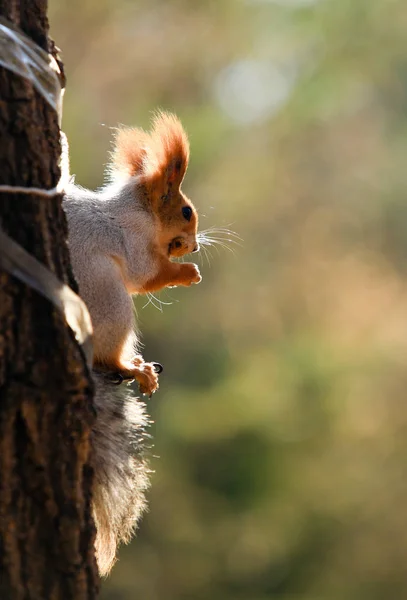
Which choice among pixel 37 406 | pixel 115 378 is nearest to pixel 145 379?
pixel 115 378

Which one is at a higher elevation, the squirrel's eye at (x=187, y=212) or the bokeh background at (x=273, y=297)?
the squirrel's eye at (x=187, y=212)

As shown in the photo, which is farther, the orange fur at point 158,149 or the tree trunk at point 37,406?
the orange fur at point 158,149

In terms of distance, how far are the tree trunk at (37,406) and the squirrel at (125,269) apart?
0.28 meters

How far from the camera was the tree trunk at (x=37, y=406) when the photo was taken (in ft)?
3.45

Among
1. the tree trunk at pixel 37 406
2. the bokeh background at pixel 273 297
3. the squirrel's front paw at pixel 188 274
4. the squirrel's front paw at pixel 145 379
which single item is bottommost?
the bokeh background at pixel 273 297

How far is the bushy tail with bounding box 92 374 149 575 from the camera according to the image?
4.65 ft

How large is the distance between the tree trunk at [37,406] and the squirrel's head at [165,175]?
69 cm

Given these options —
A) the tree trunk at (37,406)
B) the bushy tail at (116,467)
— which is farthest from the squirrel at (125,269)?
the tree trunk at (37,406)

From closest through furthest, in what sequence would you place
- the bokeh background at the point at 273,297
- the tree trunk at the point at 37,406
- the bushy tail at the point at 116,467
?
the tree trunk at the point at 37,406, the bushy tail at the point at 116,467, the bokeh background at the point at 273,297

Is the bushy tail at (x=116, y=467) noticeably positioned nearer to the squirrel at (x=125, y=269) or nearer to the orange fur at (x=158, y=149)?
A: the squirrel at (x=125, y=269)

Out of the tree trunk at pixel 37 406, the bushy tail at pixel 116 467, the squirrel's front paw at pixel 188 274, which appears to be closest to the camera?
the tree trunk at pixel 37 406

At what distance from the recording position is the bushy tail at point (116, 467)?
1.42 meters

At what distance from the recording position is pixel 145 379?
5.33 ft

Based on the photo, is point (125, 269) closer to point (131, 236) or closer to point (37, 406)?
point (131, 236)
